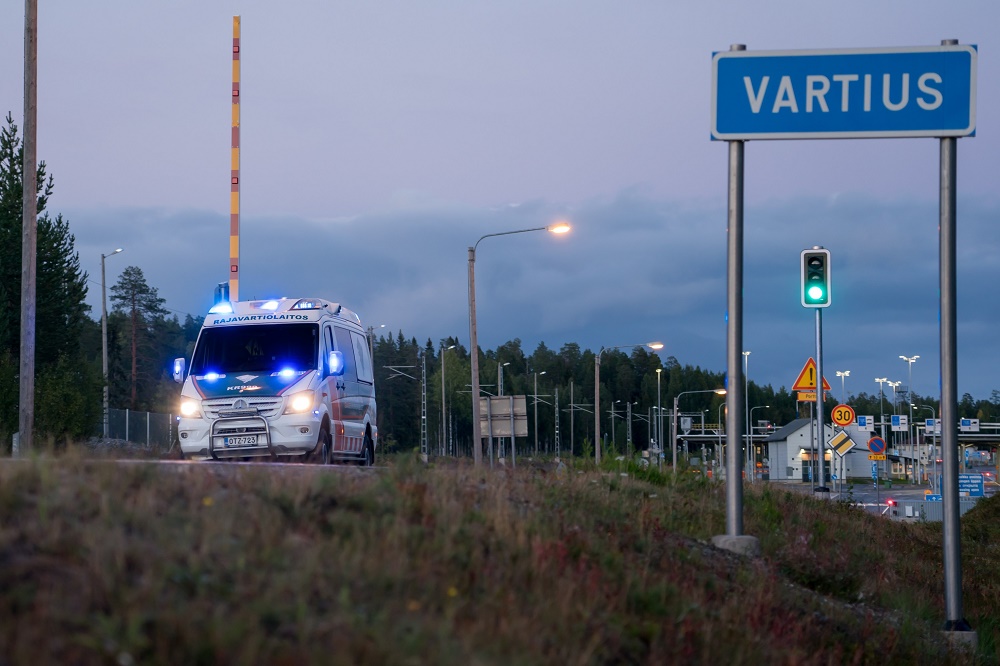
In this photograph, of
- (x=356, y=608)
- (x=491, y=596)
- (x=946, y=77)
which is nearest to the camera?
(x=356, y=608)

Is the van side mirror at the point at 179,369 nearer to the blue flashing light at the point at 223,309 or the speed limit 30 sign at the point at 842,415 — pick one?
the blue flashing light at the point at 223,309

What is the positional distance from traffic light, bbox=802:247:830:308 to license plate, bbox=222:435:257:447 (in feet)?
36.4

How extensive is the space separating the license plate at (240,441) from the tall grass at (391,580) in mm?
6351

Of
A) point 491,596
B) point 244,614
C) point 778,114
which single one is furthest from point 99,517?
point 778,114

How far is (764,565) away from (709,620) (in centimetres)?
288

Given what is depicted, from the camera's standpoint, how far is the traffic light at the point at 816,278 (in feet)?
71.4

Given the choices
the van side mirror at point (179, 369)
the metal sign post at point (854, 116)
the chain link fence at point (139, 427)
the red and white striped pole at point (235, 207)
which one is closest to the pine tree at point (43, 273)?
the chain link fence at point (139, 427)

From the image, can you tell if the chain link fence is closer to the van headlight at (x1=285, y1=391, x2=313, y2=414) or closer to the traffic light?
the traffic light

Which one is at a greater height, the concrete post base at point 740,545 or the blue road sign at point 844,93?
the blue road sign at point 844,93

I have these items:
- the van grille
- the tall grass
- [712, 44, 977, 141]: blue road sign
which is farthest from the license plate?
[712, 44, 977, 141]: blue road sign

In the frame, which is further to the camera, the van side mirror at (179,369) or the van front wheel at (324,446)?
the van side mirror at (179,369)

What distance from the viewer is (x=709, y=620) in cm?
745

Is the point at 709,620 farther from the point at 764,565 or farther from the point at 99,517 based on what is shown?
the point at 99,517

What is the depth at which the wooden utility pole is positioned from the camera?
22016 mm
